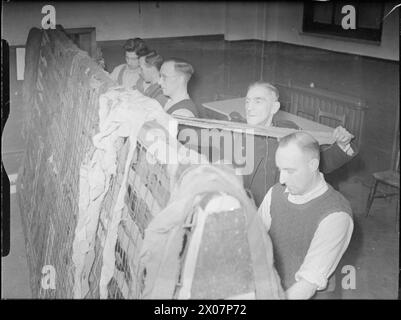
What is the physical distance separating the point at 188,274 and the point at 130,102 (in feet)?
1.87

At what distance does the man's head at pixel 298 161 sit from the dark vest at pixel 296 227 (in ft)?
0.17

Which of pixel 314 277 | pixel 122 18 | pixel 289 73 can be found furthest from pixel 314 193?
pixel 289 73

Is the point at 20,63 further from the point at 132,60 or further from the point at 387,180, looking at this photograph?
the point at 387,180

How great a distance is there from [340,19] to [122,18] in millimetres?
1281

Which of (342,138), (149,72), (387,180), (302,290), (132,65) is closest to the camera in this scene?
(302,290)

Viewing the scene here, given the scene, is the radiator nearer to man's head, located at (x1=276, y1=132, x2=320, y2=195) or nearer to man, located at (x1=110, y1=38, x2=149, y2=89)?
man, located at (x1=110, y1=38, x2=149, y2=89)

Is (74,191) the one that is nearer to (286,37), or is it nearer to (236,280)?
(236,280)

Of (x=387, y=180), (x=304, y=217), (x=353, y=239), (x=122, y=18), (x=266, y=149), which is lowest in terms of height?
(x=353, y=239)

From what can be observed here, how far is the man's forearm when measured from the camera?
110 centimetres

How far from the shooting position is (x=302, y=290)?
1111 mm

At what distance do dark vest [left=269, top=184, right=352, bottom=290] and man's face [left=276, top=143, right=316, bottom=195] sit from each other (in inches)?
1.9

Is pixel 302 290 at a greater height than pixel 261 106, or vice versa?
pixel 261 106

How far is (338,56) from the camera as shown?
10.5 feet

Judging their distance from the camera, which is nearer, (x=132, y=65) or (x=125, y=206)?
(x=125, y=206)
